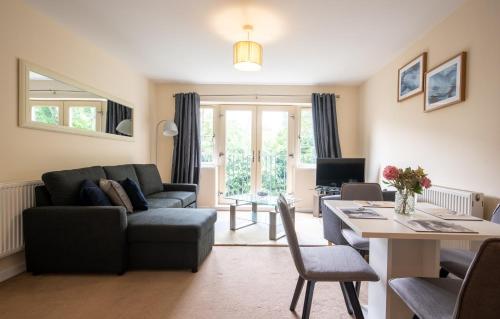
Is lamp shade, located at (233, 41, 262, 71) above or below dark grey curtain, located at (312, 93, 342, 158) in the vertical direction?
above

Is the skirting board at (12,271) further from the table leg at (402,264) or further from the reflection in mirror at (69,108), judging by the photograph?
the table leg at (402,264)

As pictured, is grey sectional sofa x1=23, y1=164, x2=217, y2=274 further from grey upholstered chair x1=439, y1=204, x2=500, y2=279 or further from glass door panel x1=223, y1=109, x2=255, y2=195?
glass door panel x1=223, y1=109, x2=255, y2=195

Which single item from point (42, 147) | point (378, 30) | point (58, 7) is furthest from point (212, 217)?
point (378, 30)

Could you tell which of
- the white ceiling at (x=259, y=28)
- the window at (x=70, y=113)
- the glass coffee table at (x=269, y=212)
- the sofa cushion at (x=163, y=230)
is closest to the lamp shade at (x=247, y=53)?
the white ceiling at (x=259, y=28)

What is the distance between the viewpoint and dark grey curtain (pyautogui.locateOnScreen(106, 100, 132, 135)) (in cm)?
342

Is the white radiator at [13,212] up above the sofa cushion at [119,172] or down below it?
below

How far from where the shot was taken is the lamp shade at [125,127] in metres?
3.68

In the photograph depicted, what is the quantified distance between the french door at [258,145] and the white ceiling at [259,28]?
3.89ft

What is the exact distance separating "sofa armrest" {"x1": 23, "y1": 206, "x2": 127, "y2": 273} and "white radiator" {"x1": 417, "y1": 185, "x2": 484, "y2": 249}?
2.84 metres

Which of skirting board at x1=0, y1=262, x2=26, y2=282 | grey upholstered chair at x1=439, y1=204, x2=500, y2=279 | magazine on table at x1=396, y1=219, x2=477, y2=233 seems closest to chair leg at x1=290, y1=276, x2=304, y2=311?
magazine on table at x1=396, y1=219, x2=477, y2=233

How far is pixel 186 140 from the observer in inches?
182

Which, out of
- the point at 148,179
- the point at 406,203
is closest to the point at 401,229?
the point at 406,203

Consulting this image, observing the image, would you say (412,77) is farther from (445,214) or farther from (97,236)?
(97,236)

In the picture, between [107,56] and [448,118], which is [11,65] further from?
[448,118]
